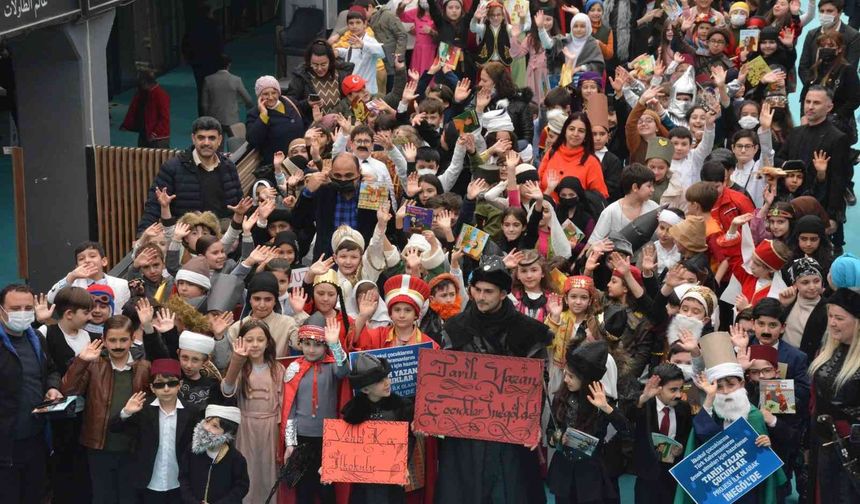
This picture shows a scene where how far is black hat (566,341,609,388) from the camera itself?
9.60 meters

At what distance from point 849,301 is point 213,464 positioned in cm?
391

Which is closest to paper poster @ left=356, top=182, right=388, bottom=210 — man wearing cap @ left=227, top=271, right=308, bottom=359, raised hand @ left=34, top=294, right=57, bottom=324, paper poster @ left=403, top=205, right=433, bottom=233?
paper poster @ left=403, top=205, right=433, bottom=233

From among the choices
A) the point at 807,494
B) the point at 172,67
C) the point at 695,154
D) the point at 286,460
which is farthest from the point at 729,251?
the point at 172,67

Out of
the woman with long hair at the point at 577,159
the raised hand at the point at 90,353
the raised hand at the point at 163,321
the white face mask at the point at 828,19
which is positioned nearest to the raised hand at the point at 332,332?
the raised hand at the point at 163,321

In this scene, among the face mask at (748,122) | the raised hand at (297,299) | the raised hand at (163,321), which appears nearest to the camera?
the raised hand at (163,321)

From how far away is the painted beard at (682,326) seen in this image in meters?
10.6

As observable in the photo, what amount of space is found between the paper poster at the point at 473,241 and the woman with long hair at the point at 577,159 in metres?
1.42

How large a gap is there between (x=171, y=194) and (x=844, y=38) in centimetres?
779

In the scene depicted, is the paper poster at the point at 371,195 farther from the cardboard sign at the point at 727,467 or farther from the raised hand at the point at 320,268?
Answer: the cardboard sign at the point at 727,467

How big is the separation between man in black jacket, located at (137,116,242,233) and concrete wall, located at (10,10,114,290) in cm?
176

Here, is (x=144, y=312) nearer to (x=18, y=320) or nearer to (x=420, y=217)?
(x=18, y=320)

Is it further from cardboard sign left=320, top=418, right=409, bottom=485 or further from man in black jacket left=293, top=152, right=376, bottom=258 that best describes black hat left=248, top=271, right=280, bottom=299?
man in black jacket left=293, top=152, right=376, bottom=258

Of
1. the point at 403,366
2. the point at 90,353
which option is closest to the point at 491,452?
the point at 403,366

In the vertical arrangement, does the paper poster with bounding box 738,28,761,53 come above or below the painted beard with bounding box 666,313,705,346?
above
